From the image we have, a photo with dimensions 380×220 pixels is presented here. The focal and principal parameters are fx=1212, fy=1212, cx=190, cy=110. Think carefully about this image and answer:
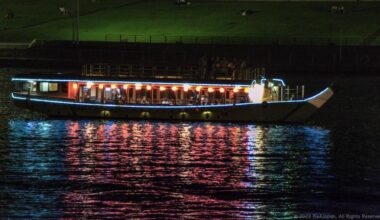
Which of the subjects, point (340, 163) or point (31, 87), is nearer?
point (340, 163)

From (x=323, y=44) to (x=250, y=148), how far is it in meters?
61.0

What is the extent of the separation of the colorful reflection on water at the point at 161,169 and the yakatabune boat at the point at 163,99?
64.1 inches

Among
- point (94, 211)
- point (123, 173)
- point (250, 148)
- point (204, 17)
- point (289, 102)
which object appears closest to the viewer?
point (94, 211)

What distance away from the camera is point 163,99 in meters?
70.5

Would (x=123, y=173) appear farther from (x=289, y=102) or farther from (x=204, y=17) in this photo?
(x=204, y=17)

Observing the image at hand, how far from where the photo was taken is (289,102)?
67.9m

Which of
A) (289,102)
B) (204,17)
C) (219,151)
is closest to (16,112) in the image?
(289,102)

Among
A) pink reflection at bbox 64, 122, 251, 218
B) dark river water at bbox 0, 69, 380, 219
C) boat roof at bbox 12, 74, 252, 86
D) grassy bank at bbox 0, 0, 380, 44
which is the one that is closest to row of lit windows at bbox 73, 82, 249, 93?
boat roof at bbox 12, 74, 252, 86

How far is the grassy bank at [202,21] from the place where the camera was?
123375mm

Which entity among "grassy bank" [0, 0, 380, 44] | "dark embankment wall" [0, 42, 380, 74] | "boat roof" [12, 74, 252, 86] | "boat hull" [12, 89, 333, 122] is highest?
"grassy bank" [0, 0, 380, 44]

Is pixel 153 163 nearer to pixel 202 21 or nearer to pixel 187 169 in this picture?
pixel 187 169

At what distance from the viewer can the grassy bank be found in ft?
405

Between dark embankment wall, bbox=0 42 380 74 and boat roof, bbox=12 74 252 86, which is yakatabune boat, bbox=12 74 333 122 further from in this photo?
dark embankment wall, bbox=0 42 380 74

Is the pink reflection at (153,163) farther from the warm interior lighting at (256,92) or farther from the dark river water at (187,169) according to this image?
the warm interior lighting at (256,92)
